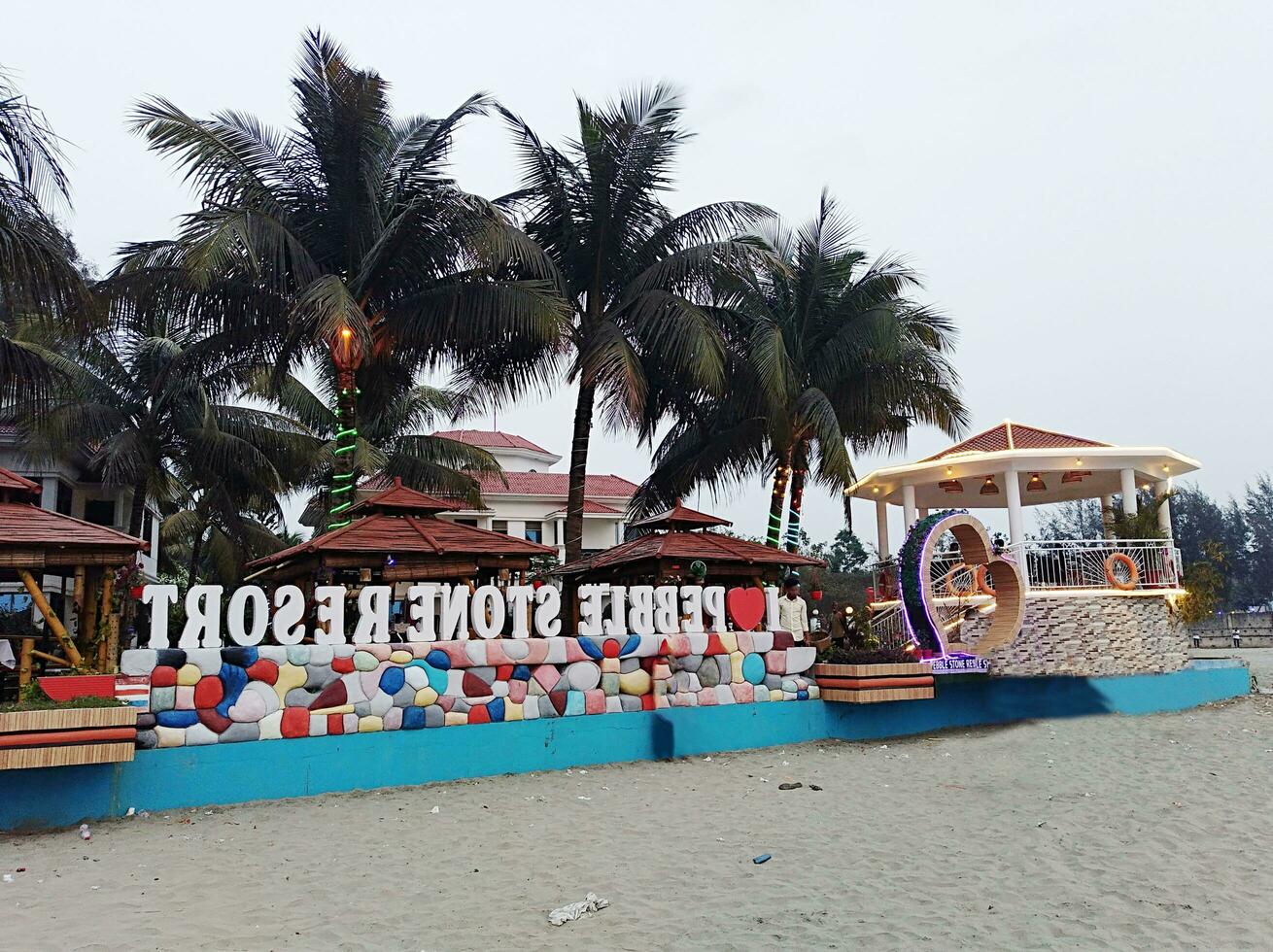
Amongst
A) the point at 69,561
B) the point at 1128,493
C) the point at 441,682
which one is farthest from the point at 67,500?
the point at 1128,493

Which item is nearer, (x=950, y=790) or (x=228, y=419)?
(x=950, y=790)

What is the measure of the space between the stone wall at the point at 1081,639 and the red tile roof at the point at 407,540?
337 inches

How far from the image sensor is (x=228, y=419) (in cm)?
2000

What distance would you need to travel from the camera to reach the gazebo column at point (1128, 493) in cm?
1758

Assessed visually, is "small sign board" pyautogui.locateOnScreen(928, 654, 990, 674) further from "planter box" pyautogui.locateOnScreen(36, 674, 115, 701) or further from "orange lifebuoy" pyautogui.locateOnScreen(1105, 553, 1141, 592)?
"planter box" pyautogui.locateOnScreen(36, 674, 115, 701)

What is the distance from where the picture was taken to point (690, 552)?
1216 cm

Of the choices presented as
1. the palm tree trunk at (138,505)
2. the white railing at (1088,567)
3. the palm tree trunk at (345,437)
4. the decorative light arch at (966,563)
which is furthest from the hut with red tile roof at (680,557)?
the palm tree trunk at (138,505)

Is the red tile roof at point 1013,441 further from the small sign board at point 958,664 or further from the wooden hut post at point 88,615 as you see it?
the wooden hut post at point 88,615

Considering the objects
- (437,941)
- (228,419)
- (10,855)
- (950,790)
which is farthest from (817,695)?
(228,419)

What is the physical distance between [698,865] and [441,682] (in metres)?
3.77

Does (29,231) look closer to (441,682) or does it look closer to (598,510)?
(441,682)

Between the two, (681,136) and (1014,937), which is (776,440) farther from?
(1014,937)

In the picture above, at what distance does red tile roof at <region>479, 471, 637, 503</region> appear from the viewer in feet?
108

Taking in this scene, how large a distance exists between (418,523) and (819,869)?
639 centimetres
